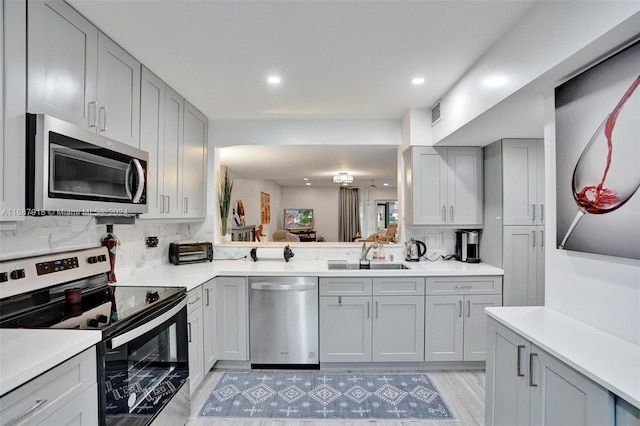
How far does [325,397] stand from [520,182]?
2.42 m

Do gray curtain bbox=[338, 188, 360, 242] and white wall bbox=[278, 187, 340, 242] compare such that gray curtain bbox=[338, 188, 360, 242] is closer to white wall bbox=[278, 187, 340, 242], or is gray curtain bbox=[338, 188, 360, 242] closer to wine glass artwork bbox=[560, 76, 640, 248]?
white wall bbox=[278, 187, 340, 242]

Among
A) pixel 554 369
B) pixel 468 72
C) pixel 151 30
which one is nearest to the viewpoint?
pixel 554 369

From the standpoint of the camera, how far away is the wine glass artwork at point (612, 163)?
1200 mm

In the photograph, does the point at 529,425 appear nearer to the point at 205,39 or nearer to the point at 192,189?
the point at 205,39

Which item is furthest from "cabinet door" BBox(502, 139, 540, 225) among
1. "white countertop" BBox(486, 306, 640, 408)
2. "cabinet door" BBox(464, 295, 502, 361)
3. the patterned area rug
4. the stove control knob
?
the stove control knob

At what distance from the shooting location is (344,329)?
110 inches

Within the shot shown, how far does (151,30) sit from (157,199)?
1.12 metres

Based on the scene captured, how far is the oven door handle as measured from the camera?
55.1 inches

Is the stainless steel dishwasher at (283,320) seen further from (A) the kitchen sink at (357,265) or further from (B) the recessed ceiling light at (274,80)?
(B) the recessed ceiling light at (274,80)

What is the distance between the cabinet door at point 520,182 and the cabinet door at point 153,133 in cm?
283

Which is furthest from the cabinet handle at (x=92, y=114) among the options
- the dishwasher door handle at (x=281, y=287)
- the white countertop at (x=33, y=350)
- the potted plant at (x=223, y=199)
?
the potted plant at (x=223, y=199)

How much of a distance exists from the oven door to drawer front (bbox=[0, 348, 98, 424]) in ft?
0.24

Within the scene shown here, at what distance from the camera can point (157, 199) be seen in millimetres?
2385

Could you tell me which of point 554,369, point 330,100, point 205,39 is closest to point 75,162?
point 205,39
